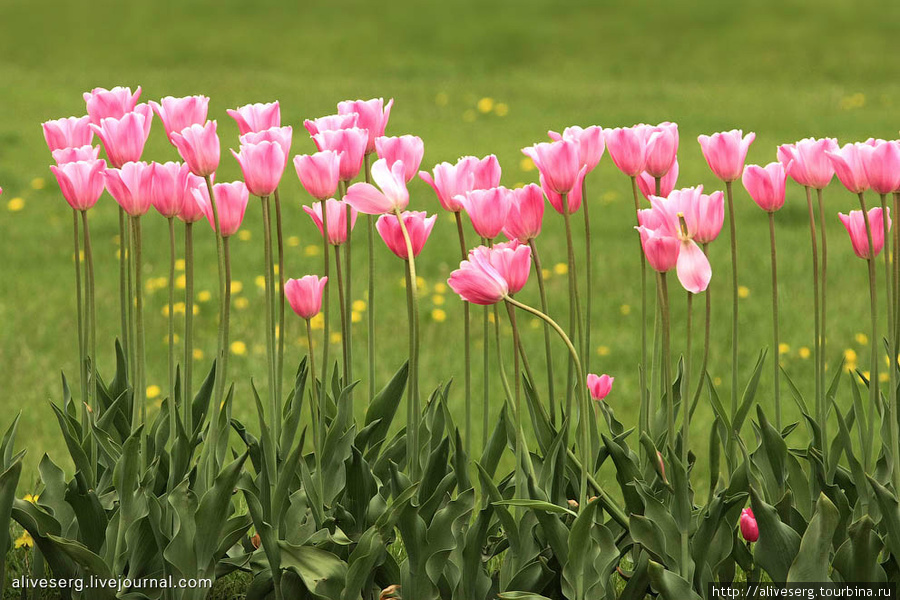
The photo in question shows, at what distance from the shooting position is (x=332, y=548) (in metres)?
1.90

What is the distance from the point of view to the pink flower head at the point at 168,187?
1890 millimetres

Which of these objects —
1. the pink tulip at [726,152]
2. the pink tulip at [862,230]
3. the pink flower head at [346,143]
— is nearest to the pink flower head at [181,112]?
the pink flower head at [346,143]

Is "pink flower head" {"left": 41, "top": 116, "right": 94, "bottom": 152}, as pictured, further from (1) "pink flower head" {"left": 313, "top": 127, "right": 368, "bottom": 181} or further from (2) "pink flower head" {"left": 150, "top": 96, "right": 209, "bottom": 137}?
(1) "pink flower head" {"left": 313, "top": 127, "right": 368, "bottom": 181}

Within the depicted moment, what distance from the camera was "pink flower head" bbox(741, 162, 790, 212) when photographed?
1994mm

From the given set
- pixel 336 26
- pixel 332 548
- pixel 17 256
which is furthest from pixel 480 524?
pixel 336 26

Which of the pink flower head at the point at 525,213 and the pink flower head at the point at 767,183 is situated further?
the pink flower head at the point at 767,183

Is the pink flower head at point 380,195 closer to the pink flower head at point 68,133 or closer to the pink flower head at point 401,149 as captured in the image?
the pink flower head at point 401,149

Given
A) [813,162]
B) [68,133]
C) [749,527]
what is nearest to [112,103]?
[68,133]

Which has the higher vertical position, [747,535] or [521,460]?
[521,460]

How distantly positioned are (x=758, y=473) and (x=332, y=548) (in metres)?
0.85

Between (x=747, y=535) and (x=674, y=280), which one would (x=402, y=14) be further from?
(x=747, y=535)

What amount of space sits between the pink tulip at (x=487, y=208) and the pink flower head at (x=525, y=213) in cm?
6

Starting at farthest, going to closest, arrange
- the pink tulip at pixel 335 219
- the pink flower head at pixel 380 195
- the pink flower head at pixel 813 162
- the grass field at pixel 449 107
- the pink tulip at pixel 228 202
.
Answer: the grass field at pixel 449 107 → the pink tulip at pixel 335 219 → the pink flower head at pixel 813 162 → the pink tulip at pixel 228 202 → the pink flower head at pixel 380 195

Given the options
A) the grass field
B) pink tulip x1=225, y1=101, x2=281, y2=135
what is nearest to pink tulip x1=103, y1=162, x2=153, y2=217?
pink tulip x1=225, y1=101, x2=281, y2=135
